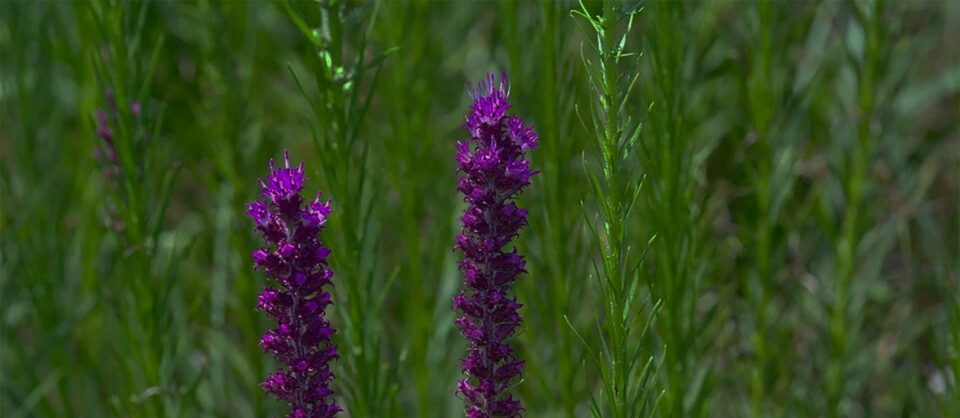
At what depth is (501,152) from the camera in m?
1.19

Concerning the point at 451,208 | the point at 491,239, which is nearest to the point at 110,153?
the point at 451,208

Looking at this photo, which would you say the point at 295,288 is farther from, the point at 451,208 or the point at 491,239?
the point at 451,208

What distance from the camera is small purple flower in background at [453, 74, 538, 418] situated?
46.4 inches

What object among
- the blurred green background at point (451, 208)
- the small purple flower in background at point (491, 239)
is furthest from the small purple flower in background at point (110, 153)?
the small purple flower in background at point (491, 239)

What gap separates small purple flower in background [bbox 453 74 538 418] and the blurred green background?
0.22 m

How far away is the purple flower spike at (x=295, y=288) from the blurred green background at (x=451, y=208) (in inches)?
13.7

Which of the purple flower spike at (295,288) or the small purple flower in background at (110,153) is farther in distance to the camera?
the small purple flower in background at (110,153)

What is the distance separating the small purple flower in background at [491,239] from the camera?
3.87ft

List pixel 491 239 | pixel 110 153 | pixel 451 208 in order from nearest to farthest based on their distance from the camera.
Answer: pixel 491 239, pixel 110 153, pixel 451 208

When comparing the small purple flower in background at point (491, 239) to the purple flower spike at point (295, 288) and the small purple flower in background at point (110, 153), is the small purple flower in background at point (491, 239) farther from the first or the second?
the small purple flower in background at point (110, 153)

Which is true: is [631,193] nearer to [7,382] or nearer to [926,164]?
[7,382]

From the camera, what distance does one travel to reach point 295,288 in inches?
47.3

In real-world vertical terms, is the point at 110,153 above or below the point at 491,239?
above

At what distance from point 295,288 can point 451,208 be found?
116cm
